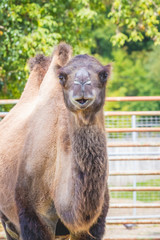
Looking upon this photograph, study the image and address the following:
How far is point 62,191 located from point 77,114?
0.64 metres

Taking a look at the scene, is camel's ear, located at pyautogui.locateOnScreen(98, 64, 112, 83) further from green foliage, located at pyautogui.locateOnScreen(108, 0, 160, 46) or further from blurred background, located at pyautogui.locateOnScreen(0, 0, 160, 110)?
green foliage, located at pyautogui.locateOnScreen(108, 0, 160, 46)

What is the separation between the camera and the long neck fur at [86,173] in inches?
137

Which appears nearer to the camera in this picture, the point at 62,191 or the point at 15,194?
the point at 62,191

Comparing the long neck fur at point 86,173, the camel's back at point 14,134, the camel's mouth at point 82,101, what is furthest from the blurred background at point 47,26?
the camel's mouth at point 82,101

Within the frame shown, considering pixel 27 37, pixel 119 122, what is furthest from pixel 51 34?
pixel 119 122

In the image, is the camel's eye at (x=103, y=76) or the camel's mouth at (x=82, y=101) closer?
the camel's mouth at (x=82, y=101)

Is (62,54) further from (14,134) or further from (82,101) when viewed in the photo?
(82,101)

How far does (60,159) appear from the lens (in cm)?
389

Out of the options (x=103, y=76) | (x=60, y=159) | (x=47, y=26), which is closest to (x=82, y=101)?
(x=103, y=76)

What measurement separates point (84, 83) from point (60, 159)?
0.83m

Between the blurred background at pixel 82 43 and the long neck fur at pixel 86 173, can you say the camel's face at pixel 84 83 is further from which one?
the blurred background at pixel 82 43

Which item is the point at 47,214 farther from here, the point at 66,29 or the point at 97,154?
the point at 66,29

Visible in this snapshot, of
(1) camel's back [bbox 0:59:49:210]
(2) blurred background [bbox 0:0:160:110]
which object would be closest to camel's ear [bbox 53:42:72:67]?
(1) camel's back [bbox 0:59:49:210]

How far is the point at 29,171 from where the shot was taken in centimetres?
408
